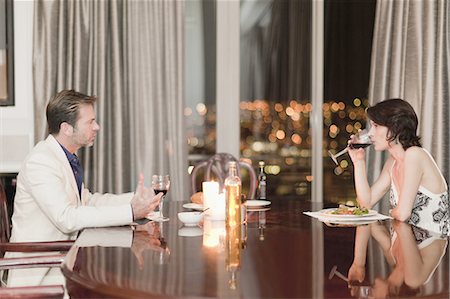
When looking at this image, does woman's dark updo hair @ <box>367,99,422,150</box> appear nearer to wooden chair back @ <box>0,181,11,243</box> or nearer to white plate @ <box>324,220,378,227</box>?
white plate @ <box>324,220,378,227</box>

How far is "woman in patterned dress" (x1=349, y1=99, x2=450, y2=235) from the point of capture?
2926 millimetres

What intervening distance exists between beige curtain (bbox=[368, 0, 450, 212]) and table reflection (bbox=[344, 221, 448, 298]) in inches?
83.9

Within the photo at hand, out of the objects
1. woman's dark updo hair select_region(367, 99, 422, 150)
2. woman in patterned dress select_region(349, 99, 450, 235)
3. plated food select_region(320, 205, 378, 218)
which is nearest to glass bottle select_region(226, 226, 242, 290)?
plated food select_region(320, 205, 378, 218)

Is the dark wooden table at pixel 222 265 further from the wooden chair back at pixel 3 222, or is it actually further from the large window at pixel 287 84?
the large window at pixel 287 84

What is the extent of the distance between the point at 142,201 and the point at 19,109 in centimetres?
230

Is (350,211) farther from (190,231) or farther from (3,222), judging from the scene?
(3,222)

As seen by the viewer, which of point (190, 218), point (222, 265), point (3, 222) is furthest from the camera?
point (3, 222)

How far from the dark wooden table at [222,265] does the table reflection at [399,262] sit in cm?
1

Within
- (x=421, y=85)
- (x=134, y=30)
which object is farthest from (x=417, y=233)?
(x=134, y=30)

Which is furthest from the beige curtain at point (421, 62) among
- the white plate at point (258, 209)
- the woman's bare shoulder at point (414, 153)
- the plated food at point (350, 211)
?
the plated food at point (350, 211)

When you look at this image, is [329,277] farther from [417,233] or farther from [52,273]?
[52,273]

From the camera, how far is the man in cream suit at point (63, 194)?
8.33 feet

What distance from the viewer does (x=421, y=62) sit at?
182 inches

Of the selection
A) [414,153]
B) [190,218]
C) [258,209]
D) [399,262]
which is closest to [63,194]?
[190,218]
